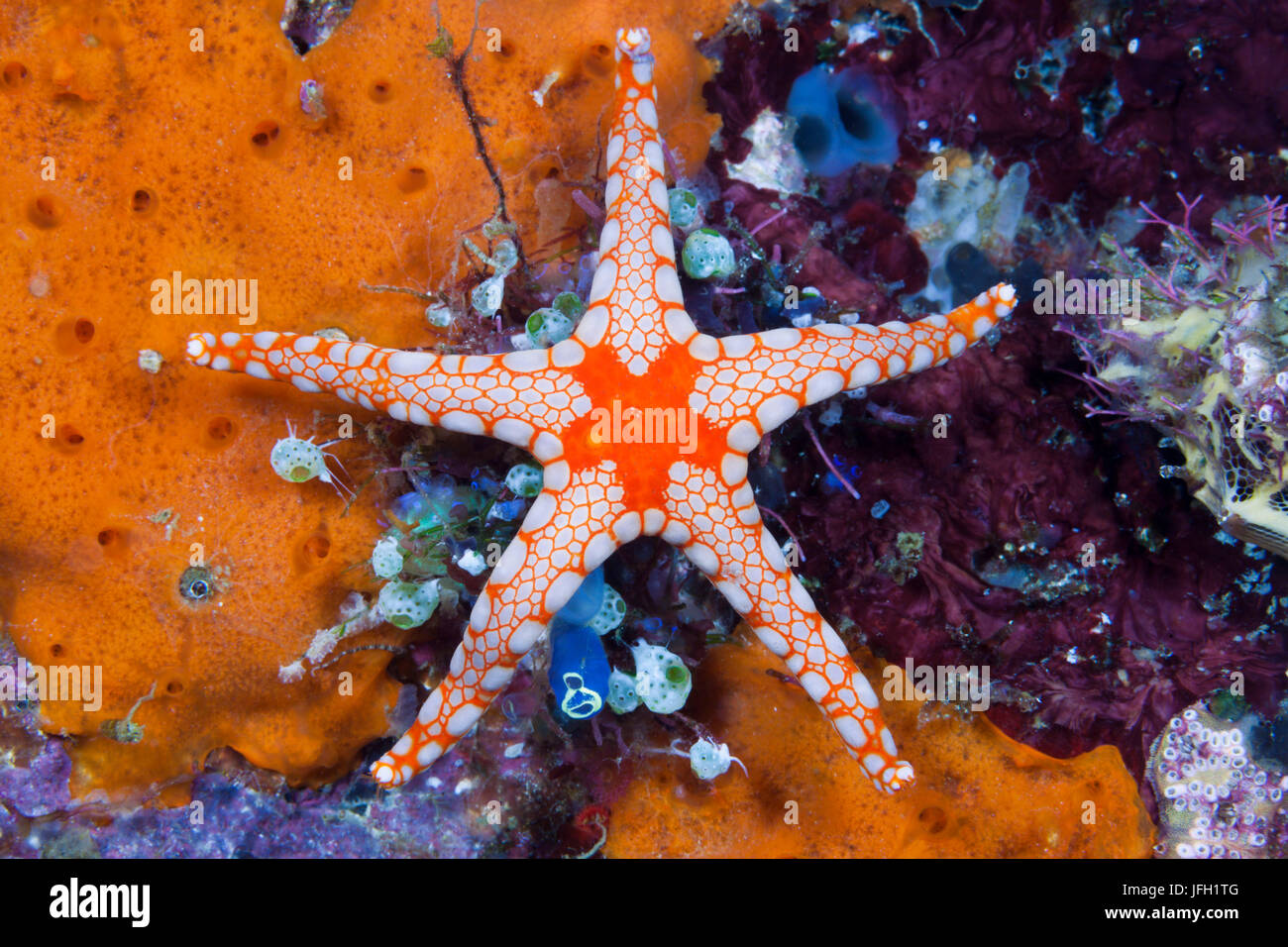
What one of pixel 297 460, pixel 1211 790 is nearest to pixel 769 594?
pixel 297 460

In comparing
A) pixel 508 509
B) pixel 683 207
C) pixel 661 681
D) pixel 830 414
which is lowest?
pixel 661 681

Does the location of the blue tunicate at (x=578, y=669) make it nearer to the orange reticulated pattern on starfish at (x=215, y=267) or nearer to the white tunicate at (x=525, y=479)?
the white tunicate at (x=525, y=479)

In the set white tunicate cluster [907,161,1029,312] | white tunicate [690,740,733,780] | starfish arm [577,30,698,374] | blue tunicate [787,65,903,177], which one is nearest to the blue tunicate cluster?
white tunicate [690,740,733,780]

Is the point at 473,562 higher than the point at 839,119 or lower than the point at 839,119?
lower

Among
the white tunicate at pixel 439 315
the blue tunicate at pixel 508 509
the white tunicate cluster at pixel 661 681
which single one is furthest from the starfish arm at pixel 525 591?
the white tunicate at pixel 439 315

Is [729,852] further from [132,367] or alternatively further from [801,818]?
[132,367]

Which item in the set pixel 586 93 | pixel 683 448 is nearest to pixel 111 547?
pixel 683 448
